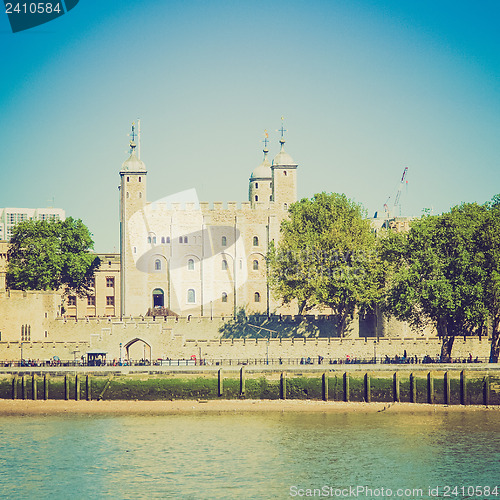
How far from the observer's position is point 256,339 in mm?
73750

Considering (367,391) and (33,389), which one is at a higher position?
(33,389)

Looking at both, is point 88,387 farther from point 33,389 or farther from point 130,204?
point 130,204

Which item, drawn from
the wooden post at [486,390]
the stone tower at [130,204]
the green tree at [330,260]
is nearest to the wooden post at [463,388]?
the wooden post at [486,390]

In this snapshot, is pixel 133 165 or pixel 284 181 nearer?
pixel 133 165

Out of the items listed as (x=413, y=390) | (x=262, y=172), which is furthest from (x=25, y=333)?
(x=262, y=172)

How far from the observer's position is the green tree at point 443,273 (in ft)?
228

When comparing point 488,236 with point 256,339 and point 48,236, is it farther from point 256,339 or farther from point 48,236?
point 48,236

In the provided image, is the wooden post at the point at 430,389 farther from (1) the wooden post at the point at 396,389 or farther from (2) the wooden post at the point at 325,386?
(2) the wooden post at the point at 325,386

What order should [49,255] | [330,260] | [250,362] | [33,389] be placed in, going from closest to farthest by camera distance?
1. [33,389]
2. [250,362]
3. [330,260]
4. [49,255]

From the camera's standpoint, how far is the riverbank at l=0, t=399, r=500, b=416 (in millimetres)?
61500

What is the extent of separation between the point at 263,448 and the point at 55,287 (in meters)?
39.6

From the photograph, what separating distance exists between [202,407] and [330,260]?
61.8ft

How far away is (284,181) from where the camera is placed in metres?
95.6

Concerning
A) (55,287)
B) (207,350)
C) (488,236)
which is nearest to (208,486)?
(207,350)
